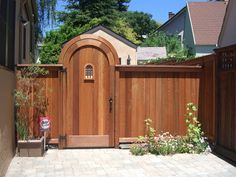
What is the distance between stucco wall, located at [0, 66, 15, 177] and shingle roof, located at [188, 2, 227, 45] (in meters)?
26.1

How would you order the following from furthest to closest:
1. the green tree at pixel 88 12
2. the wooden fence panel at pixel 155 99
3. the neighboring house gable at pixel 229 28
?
the green tree at pixel 88 12, the neighboring house gable at pixel 229 28, the wooden fence panel at pixel 155 99

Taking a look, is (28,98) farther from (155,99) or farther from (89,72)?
(155,99)

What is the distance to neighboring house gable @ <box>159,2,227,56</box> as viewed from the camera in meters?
33.7

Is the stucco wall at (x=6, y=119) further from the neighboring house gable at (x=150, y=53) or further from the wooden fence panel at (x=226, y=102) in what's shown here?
the neighboring house gable at (x=150, y=53)

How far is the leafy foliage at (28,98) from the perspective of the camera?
9.17 m

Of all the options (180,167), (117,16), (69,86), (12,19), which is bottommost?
(180,167)

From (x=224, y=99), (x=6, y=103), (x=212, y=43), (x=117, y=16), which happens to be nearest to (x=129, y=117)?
(x=224, y=99)

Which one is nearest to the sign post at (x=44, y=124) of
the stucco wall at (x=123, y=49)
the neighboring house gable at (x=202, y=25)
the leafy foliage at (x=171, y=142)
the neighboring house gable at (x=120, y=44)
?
the leafy foliage at (x=171, y=142)

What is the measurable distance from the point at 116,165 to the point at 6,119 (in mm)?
2199

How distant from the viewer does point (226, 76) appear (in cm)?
900

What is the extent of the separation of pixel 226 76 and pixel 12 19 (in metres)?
4.50

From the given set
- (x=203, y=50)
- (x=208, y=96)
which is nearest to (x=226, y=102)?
(x=208, y=96)

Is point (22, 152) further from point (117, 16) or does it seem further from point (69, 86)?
point (117, 16)

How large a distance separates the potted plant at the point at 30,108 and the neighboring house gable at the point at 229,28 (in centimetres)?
738
